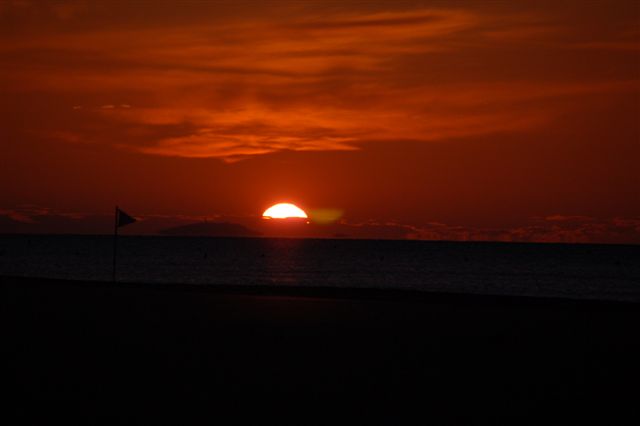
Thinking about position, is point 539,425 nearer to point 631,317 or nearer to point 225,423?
point 225,423

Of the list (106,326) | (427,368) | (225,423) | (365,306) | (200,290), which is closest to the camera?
(225,423)

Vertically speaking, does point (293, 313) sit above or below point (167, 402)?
above

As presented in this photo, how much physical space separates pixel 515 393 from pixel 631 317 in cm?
1235

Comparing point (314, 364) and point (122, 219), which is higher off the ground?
point (122, 219)

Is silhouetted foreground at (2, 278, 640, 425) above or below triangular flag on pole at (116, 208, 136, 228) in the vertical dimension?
below

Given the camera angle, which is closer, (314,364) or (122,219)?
(314,364)

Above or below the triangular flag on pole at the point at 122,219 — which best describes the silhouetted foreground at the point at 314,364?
below

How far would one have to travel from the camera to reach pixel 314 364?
13547mm

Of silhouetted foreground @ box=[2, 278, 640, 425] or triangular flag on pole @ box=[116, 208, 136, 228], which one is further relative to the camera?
triangular flag on pole @ box=[116, 208, 136, 228]

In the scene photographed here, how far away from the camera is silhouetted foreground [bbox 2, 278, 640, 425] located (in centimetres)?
1024

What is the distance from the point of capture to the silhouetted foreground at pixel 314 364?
10242 millimetres

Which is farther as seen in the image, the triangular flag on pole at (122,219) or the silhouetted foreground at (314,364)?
the triangular flag on pole at (122,219)

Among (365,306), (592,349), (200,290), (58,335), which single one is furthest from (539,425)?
(200,290)

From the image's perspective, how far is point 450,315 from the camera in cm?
2247
